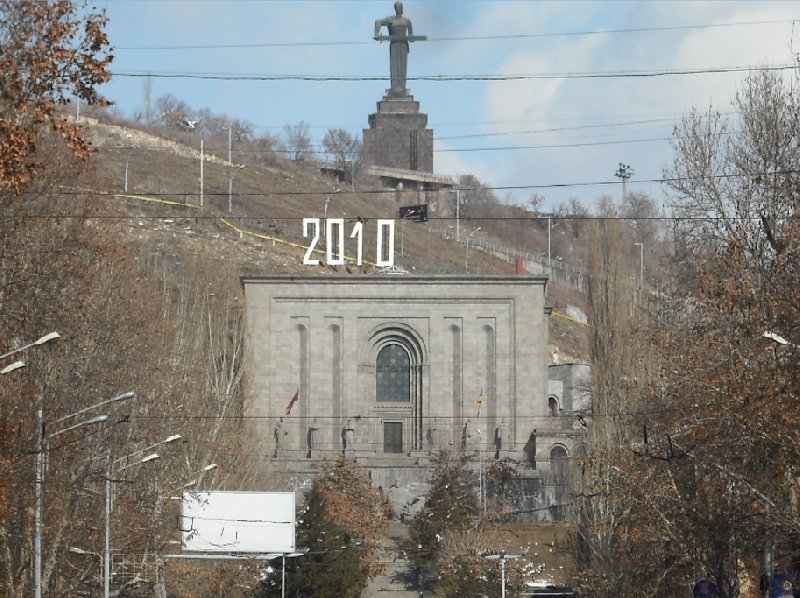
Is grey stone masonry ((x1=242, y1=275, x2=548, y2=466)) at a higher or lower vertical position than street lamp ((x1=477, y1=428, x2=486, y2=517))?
higher

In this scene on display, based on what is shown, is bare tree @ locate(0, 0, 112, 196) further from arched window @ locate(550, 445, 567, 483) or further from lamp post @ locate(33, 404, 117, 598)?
arched window @ locate(550, 445, 567, 483)

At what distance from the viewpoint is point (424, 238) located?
152 m

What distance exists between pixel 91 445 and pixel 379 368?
4741cm

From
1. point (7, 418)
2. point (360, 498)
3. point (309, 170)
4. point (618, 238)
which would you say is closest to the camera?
point (7, 418)

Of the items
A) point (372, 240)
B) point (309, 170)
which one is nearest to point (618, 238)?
point (372, 240)

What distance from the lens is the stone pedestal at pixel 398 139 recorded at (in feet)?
505

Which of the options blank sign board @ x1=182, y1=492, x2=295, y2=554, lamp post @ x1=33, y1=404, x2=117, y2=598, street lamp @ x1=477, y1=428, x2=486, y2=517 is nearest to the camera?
lamp post @ x1=33, y1=404, x2=117, y2=598

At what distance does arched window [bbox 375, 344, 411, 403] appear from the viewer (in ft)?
A: 292

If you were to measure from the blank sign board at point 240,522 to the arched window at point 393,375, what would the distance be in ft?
109

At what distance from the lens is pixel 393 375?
293 ft

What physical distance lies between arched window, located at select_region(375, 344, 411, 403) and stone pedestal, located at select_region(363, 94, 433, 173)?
215ft

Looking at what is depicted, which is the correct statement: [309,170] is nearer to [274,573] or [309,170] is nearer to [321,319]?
[321,319]

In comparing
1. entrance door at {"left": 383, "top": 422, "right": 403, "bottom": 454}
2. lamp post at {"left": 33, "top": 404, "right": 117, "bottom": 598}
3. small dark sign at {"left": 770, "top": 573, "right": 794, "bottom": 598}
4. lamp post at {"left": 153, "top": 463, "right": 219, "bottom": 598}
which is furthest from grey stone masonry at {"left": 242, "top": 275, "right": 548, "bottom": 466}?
small dark sign at {"left": 770, "top": 573, "right": 794, "bottom": 598}

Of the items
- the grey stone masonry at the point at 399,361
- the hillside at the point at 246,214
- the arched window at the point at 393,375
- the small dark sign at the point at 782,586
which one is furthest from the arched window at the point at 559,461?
the small dark sign at the point at 782,586
